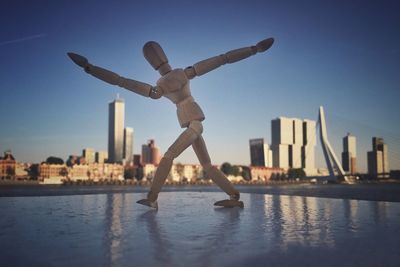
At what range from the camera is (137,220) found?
8.05 m

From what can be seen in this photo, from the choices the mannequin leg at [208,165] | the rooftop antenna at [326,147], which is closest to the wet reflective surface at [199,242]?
the mannequin leg at [208,165]

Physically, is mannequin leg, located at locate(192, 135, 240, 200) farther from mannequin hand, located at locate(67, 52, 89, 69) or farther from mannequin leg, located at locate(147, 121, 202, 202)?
mannequin hand, located at locate(67, 52, 89, 69)

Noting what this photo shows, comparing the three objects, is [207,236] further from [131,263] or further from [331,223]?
[331,223]

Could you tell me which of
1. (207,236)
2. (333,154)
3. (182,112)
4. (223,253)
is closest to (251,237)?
(207,236)

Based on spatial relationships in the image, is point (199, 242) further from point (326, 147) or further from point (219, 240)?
point (326, 147)

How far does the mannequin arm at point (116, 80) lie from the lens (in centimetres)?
1023

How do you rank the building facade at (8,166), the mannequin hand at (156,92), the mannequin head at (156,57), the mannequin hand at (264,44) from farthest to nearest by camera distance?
the building facade at (8,166) → the mannequin hand at (264,44) → the mannequin head at (156,57) → the mannequin hand at (156,92)

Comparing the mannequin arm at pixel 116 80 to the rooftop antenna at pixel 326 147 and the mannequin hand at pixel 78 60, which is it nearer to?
the mannequin hand at pixel 78 60

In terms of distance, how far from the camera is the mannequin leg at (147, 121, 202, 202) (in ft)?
36.0

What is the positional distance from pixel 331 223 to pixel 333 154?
265 ft

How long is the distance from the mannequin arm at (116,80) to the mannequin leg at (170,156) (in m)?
1.48

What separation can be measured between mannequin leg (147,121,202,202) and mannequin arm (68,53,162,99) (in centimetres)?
148

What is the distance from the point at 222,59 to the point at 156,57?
2.11 metres

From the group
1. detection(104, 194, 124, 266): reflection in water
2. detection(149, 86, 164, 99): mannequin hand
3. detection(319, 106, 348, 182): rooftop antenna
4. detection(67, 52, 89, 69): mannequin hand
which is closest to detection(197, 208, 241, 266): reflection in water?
detection(104, 194, 124, 266): reflection in water
